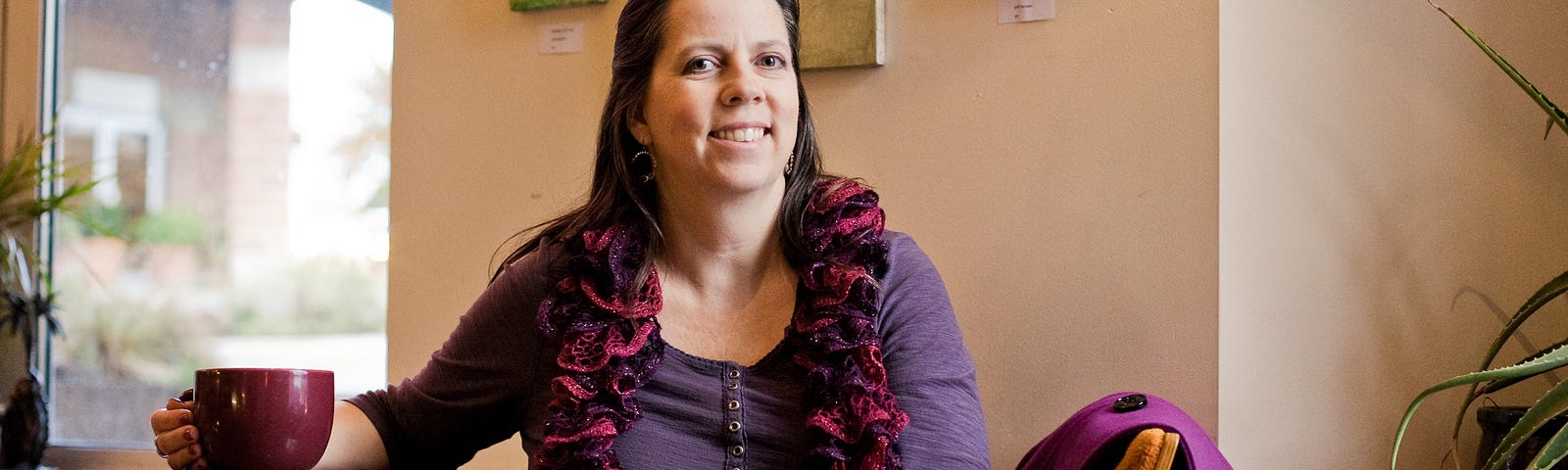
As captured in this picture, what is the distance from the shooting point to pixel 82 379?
10.5ft

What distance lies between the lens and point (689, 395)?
1406 millimetres

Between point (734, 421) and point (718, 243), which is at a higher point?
point (718, 243)

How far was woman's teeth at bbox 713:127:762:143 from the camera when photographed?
1403 millimetres

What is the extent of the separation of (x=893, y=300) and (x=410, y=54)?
1368 millimetres

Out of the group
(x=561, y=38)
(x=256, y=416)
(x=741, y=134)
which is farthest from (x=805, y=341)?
(x=561, y=38)

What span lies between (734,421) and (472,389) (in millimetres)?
321

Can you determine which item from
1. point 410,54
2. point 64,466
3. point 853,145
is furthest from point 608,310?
point 64,466

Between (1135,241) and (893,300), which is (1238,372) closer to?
(1135,241)

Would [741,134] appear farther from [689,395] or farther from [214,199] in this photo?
[214,199]

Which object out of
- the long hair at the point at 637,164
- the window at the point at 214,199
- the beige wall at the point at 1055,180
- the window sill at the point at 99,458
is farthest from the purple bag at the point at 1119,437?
the window sill at the point at 99,458

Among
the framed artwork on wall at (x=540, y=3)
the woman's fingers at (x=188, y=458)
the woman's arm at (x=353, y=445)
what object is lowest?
the woman's arm at (x=353, y=445)

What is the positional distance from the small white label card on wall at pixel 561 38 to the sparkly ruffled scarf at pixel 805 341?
0.81 meters

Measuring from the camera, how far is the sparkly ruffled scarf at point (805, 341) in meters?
1.31

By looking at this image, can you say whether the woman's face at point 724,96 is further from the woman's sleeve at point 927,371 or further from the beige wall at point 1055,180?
the beige wall at point 1055,180
